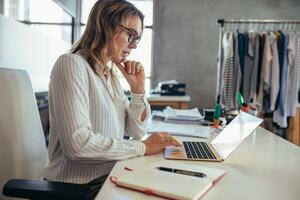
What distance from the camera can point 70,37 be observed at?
10.5ft

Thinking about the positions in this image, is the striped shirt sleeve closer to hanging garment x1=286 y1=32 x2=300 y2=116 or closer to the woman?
the woman

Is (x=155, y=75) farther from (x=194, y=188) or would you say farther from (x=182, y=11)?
(x=194, y=188)

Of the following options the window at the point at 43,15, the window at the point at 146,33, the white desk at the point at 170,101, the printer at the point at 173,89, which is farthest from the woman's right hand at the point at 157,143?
the window at the point at 146,33

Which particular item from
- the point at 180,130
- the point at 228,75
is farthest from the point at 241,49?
the point at 180,130

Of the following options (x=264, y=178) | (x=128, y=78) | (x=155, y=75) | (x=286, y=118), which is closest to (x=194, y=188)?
(x=264, y=178)

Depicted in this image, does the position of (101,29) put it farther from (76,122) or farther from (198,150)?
(198,150)

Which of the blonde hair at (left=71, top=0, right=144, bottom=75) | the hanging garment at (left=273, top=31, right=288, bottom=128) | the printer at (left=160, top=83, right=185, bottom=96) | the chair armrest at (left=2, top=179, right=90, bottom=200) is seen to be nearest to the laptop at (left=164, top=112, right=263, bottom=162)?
the chair armrest at (left=2, top=179, right=90, bottom=200)

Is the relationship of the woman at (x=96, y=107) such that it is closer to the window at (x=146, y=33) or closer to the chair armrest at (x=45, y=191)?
the chair armrest at (x=45, y=191)

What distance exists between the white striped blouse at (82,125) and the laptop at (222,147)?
127mm

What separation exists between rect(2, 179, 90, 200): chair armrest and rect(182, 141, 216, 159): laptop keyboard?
353 millimetres

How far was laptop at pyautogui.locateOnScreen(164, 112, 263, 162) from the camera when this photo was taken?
0.87 m

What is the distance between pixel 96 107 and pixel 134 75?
317 millimetres

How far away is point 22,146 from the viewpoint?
0.90 m

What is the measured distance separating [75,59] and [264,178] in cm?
62
